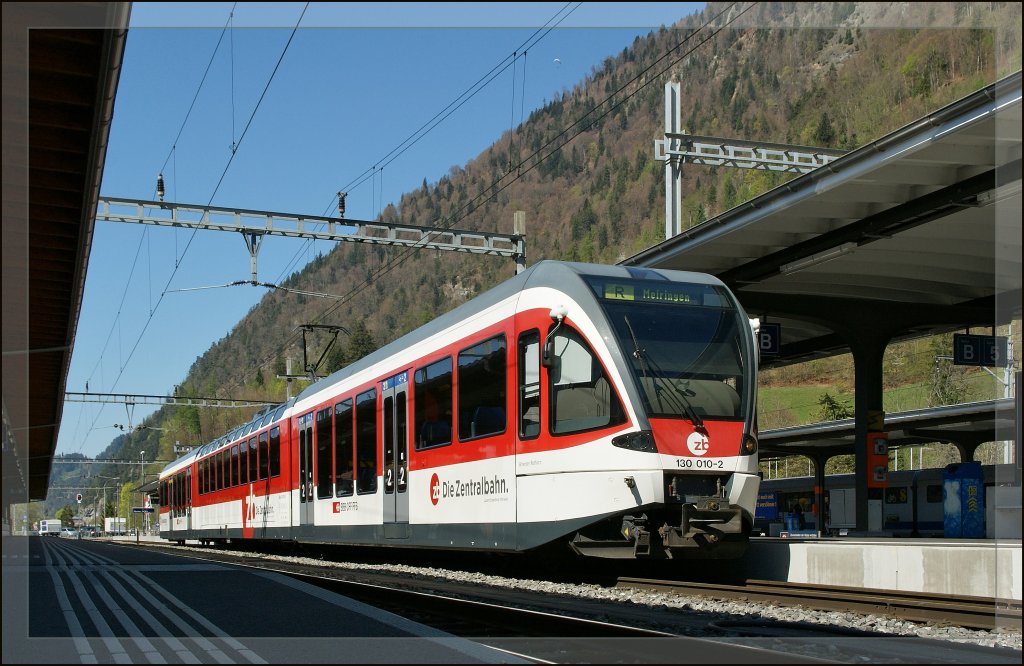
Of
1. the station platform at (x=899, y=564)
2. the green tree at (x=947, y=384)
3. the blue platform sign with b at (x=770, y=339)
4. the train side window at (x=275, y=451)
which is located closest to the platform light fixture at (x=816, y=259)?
the blue platform sign with b at (x=770, y=339)

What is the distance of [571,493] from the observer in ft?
39.5

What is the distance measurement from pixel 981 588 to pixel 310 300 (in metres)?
140

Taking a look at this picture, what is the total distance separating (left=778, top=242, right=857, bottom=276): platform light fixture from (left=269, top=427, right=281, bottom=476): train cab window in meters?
12.0

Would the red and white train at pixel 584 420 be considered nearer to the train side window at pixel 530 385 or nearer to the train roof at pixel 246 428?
the train side window at pixel 530 385

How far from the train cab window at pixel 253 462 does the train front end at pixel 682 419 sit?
16.7 meters

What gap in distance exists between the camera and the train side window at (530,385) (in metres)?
12.7

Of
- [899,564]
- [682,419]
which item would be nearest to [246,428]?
[682,419]

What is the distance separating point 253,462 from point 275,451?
2.95m

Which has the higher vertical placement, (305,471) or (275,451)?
(275,451)

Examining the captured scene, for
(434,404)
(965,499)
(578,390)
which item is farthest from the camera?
(965,499)

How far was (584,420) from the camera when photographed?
12031 mm

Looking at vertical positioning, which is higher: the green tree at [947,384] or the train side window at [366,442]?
the green tree at [947,384]

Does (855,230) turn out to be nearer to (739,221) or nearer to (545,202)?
(739,221)

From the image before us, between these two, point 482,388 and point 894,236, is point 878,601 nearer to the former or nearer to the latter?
point 482,388
